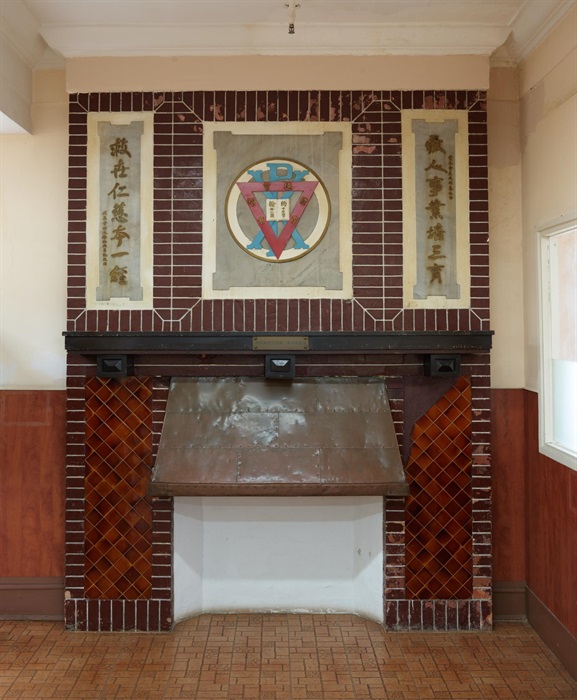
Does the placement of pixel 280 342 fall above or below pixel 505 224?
below

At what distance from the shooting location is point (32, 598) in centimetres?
418

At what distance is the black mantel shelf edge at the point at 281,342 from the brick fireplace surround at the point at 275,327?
→ 0.11 meters

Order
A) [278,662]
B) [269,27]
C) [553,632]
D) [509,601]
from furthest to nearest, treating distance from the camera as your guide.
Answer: [509,601] < [269,27] < [553,632] < [278,662]

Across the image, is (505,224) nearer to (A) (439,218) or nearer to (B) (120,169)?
(A) (439,218)

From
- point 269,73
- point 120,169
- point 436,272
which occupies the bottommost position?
point 436,272

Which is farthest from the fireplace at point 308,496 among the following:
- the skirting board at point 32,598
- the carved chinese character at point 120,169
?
the carved chinese character at point 120,169

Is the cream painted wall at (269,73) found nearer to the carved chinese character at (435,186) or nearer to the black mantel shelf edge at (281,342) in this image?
the carved chinese character at (435,186)

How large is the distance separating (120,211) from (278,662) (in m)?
2.71

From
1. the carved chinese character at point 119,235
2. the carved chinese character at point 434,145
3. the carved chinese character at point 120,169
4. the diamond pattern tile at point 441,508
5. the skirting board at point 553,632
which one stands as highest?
the carved chinese character at point 434,145

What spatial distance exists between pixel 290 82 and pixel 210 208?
88cm

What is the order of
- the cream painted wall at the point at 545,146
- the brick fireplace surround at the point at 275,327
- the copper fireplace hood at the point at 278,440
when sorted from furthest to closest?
the brick fireplace surround at the point at 275,327, the copper fireplace hood at the point at 278,440, the cream painted wall at the point at 545,146

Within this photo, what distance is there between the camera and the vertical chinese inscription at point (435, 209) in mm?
3996

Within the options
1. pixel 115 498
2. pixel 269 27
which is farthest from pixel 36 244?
pixel 269 27

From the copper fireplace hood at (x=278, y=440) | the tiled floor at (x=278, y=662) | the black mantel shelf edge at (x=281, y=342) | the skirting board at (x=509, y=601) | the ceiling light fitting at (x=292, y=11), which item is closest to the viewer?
the tiled floor at (x=278, y=662)
